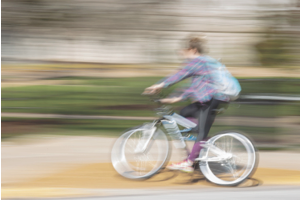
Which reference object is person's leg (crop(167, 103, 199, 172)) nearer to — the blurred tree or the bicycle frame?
the bicycle frame

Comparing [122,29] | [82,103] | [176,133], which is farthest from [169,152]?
[122,29]

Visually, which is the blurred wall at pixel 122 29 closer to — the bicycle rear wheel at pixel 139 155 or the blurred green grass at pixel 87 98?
the blurred green grass at pixel 87 98

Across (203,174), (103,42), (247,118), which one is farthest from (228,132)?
(103,42)

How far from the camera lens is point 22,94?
7777 mm

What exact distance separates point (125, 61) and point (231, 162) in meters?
5.48

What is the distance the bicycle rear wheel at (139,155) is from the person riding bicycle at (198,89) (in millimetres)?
281

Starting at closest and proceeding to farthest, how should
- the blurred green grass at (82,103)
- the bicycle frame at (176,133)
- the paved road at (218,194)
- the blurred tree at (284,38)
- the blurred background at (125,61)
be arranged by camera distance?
the paved road at (218,194) < the bicycle frame at (176,133) < the blurred background at (125,61) < the blurred green grass at (82,103) < the blurred tree at (284,38)

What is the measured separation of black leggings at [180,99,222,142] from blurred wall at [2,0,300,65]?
4.72 meters

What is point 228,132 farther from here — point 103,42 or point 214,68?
point 103,42

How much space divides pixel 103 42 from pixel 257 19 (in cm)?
363

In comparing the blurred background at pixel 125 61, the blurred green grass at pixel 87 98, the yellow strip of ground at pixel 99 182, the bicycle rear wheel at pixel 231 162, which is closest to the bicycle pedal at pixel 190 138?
the bicycle rear wheel at pixel 231 162

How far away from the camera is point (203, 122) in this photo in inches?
158

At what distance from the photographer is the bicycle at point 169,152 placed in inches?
157

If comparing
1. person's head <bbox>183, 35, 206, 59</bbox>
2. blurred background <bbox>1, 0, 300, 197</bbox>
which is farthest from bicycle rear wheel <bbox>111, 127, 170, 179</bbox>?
blurred background <bbox>1, 0, 300, 197</bbox>
